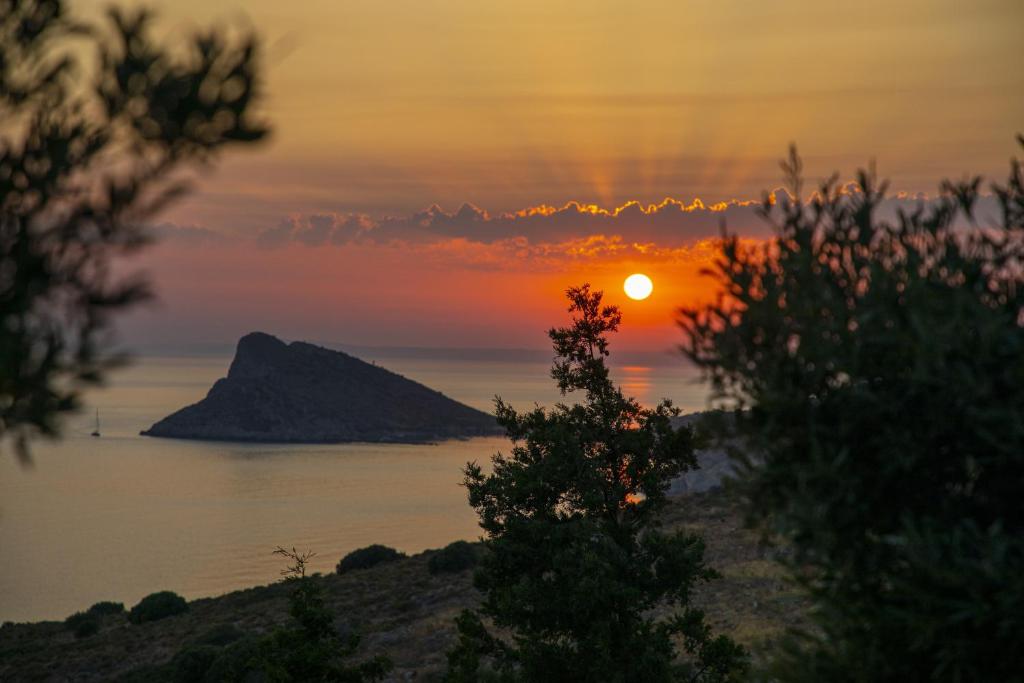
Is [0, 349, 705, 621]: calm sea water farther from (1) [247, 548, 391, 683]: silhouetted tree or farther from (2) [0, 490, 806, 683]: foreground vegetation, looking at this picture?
(1) [247, 548, 391, 683]: silhouetted tree

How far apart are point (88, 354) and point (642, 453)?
12.5m


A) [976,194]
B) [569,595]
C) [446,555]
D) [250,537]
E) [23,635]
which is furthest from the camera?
→ [250,537]

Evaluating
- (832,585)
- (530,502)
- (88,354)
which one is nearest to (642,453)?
(530,502)

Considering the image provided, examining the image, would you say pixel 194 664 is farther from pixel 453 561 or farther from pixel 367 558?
pixel 367 558

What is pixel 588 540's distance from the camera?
1653 centimetres

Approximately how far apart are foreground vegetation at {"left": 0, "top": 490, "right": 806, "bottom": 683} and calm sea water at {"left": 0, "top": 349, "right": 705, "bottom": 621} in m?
17.5

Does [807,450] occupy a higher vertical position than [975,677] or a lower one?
higher

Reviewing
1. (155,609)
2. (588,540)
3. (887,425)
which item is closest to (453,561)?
(155,609)

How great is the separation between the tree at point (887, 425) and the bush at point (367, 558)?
171 feet

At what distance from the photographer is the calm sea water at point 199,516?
92.6 meters

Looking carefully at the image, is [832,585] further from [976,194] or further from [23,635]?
[23,635]

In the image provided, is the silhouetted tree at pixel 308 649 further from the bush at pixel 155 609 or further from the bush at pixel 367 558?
the bush at pixel 367 558

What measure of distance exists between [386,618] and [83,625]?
790 inches

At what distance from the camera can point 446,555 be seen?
48250 mm
